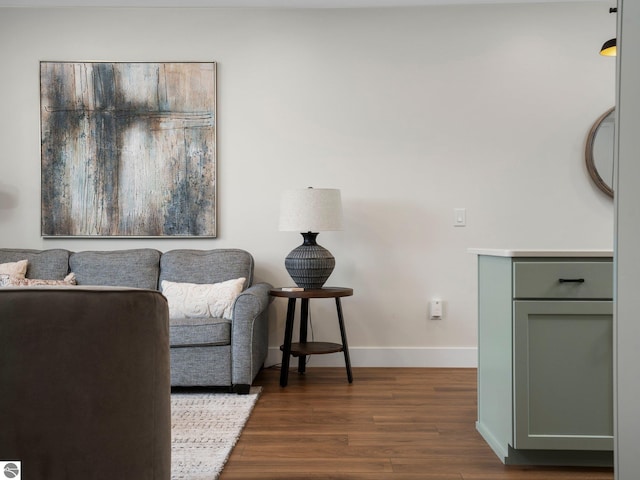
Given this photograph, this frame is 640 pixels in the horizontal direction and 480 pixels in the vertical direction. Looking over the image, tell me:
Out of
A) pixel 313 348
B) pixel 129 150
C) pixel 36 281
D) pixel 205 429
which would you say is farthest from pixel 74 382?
pixel 129 150

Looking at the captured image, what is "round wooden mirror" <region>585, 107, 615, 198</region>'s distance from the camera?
14.0 feet

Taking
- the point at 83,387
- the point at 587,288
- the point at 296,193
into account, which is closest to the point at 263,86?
the point at 296,193

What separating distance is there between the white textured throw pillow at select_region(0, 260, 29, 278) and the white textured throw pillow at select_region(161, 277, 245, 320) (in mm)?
924

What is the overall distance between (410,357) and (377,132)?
1.55 m

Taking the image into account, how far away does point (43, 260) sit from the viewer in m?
4.14

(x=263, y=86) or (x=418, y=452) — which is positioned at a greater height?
(x=263, y=86)

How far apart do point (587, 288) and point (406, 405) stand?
129 cm

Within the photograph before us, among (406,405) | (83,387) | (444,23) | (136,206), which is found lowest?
(406,405)

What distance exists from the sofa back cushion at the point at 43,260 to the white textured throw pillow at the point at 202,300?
763 mm

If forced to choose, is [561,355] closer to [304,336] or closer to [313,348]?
[313,348]

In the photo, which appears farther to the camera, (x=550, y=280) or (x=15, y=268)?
(x=15, y=268)

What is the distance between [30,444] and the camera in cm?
137

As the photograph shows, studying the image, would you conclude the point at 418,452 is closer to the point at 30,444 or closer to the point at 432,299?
the point at 30,444

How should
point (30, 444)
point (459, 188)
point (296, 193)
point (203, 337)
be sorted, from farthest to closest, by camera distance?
point (459, 188) → point (296, 193) → point (203, 337) → point (30, 444)
